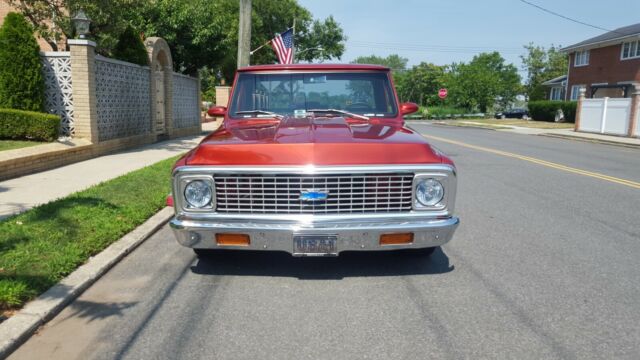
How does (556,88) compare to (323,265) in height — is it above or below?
above

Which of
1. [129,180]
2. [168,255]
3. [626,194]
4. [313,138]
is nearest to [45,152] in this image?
[129,180]

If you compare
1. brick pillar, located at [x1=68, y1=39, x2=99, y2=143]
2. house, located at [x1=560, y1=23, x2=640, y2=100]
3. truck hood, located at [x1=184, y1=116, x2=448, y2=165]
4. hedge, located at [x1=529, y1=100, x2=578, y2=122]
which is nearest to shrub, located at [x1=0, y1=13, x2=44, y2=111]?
brick pillar, located at [x1=68, y1=39, x2=99, y2=143]

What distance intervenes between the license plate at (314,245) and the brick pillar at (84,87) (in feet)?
29.0

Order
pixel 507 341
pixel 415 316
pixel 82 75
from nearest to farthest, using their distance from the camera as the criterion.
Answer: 1. pixel 507 341
2. pixel 415 316
3. pixel 82 75

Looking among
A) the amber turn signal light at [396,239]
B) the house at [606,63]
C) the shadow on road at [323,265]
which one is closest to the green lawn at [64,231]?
the shadow on road at [323,265]

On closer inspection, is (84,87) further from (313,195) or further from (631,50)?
(631,50)

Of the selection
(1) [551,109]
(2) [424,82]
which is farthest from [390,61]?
(1) [551,109]

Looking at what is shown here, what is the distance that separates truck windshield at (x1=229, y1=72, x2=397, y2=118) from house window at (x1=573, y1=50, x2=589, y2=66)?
4175 centimetres

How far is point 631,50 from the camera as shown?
120ft

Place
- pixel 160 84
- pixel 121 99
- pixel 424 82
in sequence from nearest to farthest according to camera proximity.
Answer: pixel 121 99, pixel 160 84, pixel 424 82

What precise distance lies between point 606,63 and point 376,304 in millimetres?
41305

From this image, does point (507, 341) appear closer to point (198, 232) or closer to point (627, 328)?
point (627, 328)

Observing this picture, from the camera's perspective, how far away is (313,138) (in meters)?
4.34

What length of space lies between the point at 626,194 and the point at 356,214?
21.8 feet
